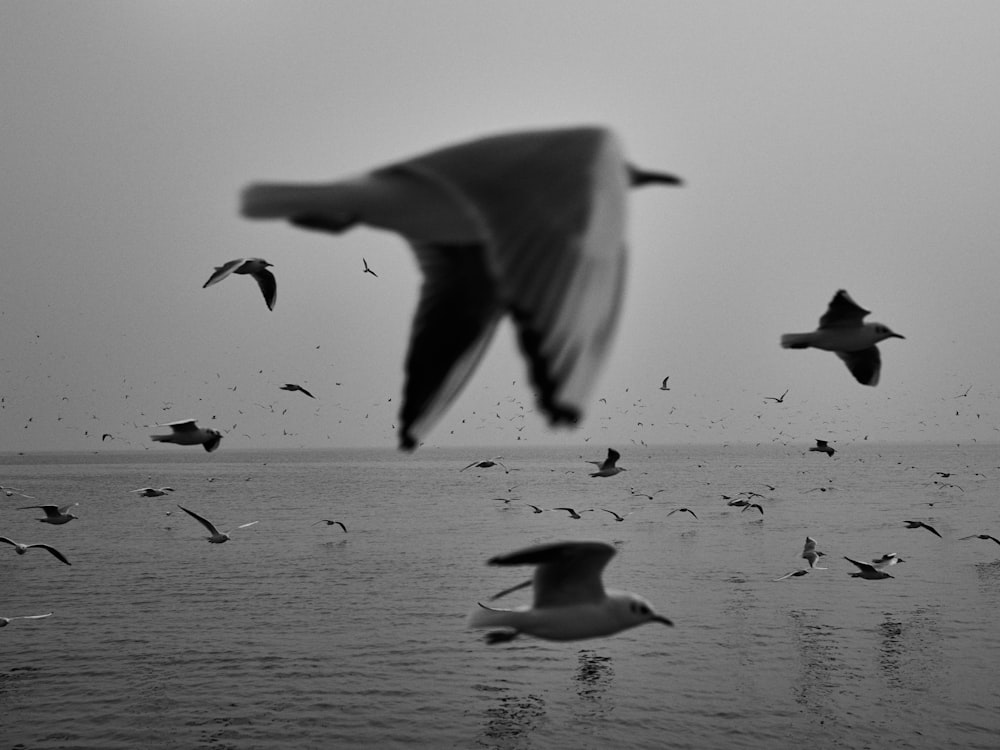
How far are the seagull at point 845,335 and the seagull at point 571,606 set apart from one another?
3.16 m

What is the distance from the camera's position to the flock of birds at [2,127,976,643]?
71.6 inches

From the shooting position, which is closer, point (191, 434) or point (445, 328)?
point (445, 328)

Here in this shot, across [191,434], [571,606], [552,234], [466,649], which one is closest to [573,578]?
[571,606]

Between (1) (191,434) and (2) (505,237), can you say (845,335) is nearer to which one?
(2) (505,237)

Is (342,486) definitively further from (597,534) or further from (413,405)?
(413,405)

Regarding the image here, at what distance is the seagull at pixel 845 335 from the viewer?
8.31 meters

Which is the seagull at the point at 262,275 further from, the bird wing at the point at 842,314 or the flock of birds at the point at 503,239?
the flock of birds at the point at 503,239

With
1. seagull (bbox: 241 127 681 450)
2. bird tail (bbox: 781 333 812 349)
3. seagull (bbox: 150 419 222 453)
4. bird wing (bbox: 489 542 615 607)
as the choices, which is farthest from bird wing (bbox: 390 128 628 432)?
seagull (bbox: 150 419 222 453)

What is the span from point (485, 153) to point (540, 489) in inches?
3525

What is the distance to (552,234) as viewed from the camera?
7.04ft

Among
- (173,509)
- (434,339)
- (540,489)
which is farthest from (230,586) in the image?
(540,489)

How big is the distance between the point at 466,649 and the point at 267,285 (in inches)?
554

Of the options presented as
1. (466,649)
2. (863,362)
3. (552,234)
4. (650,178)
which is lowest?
(466,649)

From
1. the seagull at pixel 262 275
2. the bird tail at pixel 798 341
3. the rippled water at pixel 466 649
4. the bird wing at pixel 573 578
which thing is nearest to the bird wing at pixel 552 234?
the bird wing at pixel 573 578
